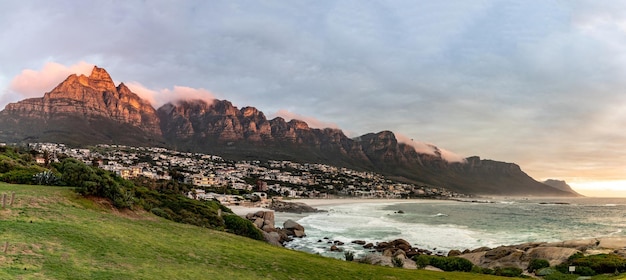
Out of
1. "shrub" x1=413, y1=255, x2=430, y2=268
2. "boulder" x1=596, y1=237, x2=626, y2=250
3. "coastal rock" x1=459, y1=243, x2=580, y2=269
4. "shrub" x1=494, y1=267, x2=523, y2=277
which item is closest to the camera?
"shrub" x1=494, y1=267, x2=523, y2=277

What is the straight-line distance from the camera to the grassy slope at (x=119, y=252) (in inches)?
482

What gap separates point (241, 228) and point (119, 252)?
75.8 ft

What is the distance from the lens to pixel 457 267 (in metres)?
28.0

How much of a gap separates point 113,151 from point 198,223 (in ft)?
597

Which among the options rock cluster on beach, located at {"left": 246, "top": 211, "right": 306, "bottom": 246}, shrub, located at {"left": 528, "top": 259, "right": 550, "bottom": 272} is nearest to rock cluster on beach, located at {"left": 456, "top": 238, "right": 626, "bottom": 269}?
shrub, located at {"left": 528, "top": 259, "right": 550, "bottom": 272}

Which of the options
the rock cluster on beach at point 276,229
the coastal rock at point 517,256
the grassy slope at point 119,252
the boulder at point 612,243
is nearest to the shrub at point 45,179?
the grassy slope at point 119,252

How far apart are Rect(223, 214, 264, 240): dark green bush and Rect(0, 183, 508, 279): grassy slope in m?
13.1

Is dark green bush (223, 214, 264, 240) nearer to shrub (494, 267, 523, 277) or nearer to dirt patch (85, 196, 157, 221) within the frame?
dirt patch (85, 196, 157, 221)

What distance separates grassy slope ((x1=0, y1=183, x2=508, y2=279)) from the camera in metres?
12.2

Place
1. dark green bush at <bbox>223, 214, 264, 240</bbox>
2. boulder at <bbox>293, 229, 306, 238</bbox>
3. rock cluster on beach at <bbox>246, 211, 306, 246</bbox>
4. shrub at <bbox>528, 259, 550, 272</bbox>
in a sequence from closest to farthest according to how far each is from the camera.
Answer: shrub at <bbox>528, 259, 550, 272</bbox> < dark green bush at <bbox>223, 214, 264, 240</bbox> < rock cluster on beach at <bbox>246, 211, 306, 246</bbox> < boulder at <bbox>293, 229, 306, 238</bbox>

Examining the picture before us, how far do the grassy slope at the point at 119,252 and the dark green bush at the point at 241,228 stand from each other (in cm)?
1308

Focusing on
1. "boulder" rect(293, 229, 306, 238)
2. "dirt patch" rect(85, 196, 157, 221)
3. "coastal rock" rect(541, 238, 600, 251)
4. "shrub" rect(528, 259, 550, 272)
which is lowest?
"boulder" rect(293, 229, 306, 238)

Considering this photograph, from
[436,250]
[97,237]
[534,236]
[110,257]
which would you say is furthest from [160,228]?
[534,236]

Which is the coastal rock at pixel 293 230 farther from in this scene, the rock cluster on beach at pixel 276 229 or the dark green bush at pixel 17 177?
the dark green bush at pixel 17 177
